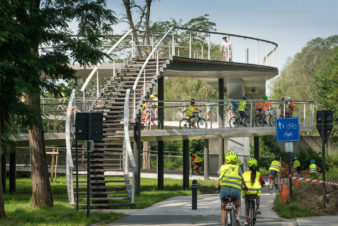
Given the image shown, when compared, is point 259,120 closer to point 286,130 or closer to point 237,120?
point 237,120

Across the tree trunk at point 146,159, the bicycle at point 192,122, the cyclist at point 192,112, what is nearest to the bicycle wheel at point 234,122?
the bicycle at point 192,122

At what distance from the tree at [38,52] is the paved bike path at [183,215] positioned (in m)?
3.60

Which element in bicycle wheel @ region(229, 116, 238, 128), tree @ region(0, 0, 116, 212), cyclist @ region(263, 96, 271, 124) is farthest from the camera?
cyclist @ region(263, 96, 271, 124)

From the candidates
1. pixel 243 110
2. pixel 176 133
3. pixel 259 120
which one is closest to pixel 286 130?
pixel 176 133

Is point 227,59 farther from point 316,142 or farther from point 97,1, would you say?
point 316,142

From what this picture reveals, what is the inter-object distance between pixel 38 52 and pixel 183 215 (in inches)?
269

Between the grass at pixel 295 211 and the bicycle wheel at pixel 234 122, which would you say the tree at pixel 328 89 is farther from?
the grass at pixel 295 211

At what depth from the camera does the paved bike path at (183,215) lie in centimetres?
1586

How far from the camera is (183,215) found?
17.6 meters

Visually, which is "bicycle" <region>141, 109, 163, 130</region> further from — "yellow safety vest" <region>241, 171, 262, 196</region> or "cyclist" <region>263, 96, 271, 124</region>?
"yellow safety vest" <region>241, 171, 262, 196</region>

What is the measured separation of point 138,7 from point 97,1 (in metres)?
21.9

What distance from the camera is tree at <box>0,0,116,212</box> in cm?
1521

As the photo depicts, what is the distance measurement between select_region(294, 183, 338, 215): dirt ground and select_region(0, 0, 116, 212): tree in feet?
25.3

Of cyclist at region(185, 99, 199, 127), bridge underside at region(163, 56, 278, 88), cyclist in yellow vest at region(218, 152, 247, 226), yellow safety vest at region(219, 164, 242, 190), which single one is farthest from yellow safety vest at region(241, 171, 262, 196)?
bridge underside at region(163, 56, 278, 88)
